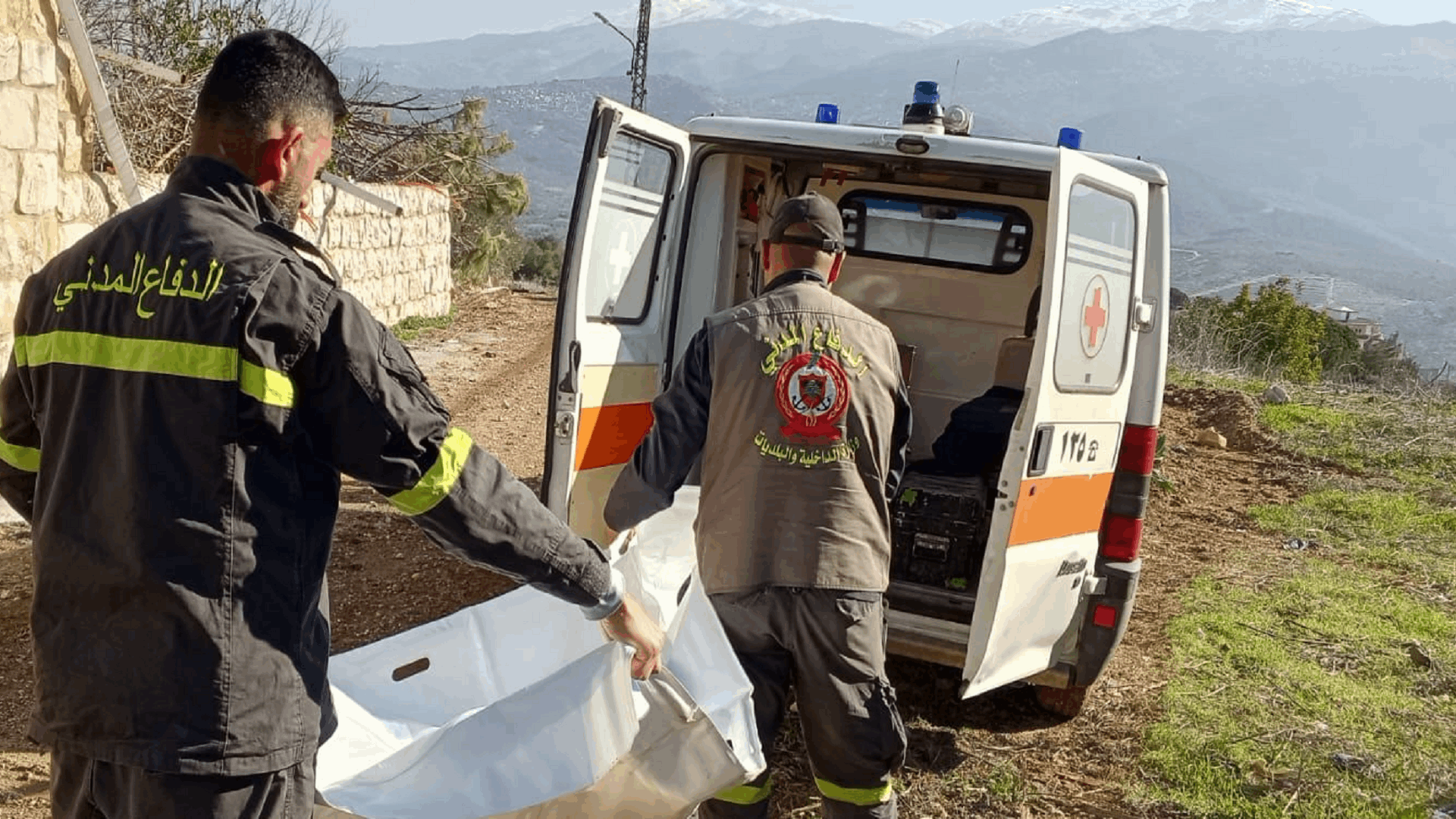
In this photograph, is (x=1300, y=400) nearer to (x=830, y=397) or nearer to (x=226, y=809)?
(x=830, y=397)

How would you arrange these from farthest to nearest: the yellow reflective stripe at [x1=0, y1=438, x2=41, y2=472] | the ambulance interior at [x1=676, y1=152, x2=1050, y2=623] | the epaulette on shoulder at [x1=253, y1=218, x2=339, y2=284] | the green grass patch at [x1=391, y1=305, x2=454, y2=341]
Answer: the green grass patch at [x1=391, y1=305, x2=454, y2=341] < the ambulance interior at [x1=676, y1=152, x2=1050, y2=623] < the yellow reflective stripe at [x1=0, y1=438, x2=41, y2=472] < the epaulette on shoulder at [x1=253, y1=218, x2=339, y2=284]

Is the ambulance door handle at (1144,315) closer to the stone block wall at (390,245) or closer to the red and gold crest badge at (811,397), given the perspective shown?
the red and gold crest badge at (811,397)

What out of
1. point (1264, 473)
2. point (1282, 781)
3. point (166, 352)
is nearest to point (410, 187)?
point (1264, 473)

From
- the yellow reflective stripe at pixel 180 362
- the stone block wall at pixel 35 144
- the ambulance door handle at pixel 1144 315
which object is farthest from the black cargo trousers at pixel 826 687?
the stone block wall at pixel 35 144

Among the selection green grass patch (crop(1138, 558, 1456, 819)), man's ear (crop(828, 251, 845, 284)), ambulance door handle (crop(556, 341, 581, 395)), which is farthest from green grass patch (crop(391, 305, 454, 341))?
man's ear (crop(828, 251, 845, 284))

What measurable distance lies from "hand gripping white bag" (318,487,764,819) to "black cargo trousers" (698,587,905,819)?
369 millimetres

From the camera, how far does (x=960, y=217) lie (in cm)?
630

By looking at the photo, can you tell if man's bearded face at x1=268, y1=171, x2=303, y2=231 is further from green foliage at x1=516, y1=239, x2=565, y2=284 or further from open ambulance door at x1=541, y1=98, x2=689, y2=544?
green foliage at x1=516, y1=239, x2=565, y2=284

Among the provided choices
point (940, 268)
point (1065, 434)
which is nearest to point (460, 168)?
point (940, 268)

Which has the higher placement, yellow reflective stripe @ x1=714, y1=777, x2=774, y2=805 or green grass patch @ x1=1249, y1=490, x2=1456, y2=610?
yellow reflective stripe @ x1=714, y1=777, x2=774, y2=805

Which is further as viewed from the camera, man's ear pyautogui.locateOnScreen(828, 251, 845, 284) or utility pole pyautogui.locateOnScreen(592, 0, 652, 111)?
utility pole pyautogui.locateOnScreen(592, 0, 652, 111)

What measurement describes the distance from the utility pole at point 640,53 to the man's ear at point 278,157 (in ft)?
101

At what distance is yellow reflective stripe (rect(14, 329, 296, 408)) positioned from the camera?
1.79 m

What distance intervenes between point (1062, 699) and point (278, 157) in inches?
156
